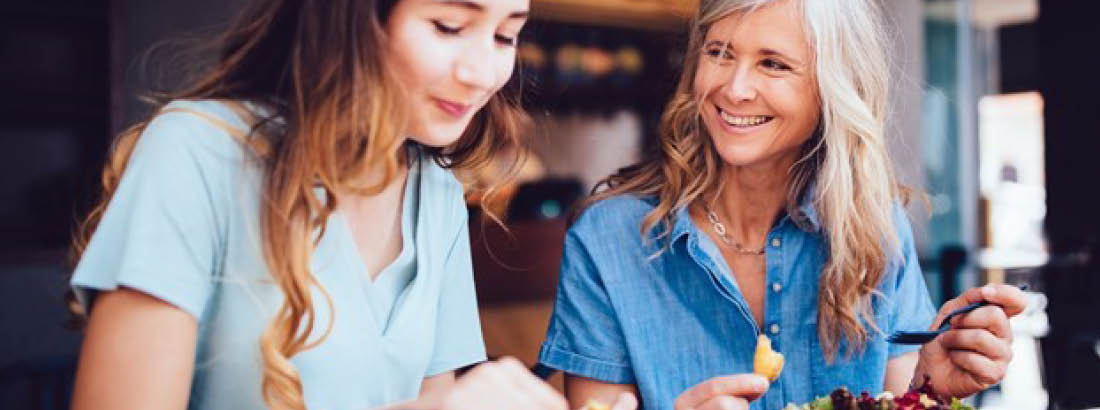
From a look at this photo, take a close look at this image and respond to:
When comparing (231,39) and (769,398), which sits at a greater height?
Answer: (231,39)

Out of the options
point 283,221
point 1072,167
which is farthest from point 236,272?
point 1072,167

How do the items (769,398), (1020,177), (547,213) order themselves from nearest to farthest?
1. (769,398)
2. (547,213)
3. (1020,177)

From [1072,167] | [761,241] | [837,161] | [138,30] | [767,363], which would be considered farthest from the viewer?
[1072,167]

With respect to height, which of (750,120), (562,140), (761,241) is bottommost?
(761,241)

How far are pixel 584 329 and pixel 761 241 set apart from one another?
0.35 metres

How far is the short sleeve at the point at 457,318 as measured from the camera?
4.58ft

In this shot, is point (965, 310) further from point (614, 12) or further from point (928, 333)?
point (614, 12)

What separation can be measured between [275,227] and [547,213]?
573 cm

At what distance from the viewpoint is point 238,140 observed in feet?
3.64

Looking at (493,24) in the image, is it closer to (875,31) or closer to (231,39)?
(231,39)

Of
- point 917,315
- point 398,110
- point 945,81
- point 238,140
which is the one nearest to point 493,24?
point 398,110

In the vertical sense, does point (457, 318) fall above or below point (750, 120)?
below

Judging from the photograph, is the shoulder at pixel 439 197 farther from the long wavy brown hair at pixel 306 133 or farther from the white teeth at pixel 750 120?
the white teeth at pixel 750 120

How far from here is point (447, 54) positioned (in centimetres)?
109
